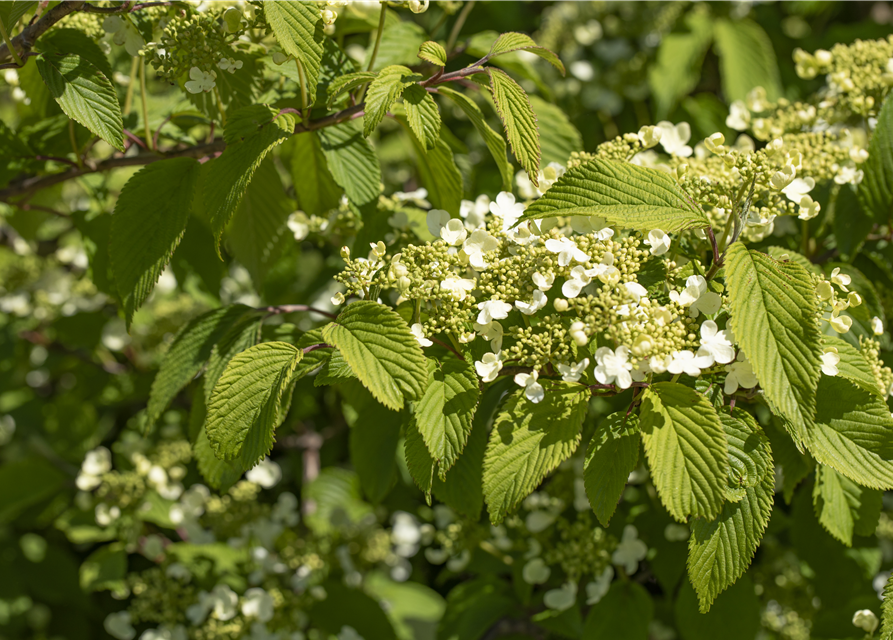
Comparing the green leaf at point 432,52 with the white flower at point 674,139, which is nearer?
the green leaf at point 432,52

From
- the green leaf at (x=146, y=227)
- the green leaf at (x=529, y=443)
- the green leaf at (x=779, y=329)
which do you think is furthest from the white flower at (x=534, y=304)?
the green leaf at (x=146, y=227)

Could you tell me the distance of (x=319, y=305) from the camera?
251 cm

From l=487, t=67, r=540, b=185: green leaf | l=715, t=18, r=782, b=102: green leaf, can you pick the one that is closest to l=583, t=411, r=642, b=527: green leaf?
l=487, t=67, r=540, b=185: green leaf

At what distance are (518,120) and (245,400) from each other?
68 centimetres

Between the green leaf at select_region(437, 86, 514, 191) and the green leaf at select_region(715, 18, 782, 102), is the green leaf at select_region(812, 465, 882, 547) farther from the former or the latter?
the green leaf at select_region(715, 18, 782, 102)

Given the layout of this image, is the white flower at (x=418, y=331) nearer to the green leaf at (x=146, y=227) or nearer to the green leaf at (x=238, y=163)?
the green leaf at (x=238, y=163)

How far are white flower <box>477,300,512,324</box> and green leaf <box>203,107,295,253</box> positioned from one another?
45cm

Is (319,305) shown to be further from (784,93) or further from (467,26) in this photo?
(784,93)

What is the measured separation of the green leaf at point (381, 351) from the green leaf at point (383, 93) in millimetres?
309

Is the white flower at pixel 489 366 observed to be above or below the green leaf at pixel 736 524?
above

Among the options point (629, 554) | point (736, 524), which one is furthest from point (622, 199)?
point (629, 554)

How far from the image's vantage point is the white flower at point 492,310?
3.70 ft

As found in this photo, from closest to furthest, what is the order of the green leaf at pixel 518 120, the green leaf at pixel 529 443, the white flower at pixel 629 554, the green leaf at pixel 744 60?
1. the green leaf at pixel 529 443
2. the green leaf at pixel 518 120
3. the white flower at pixel 629 554
4. the green leaf at pixel 744 60

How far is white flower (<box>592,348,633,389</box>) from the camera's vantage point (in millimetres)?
1029
